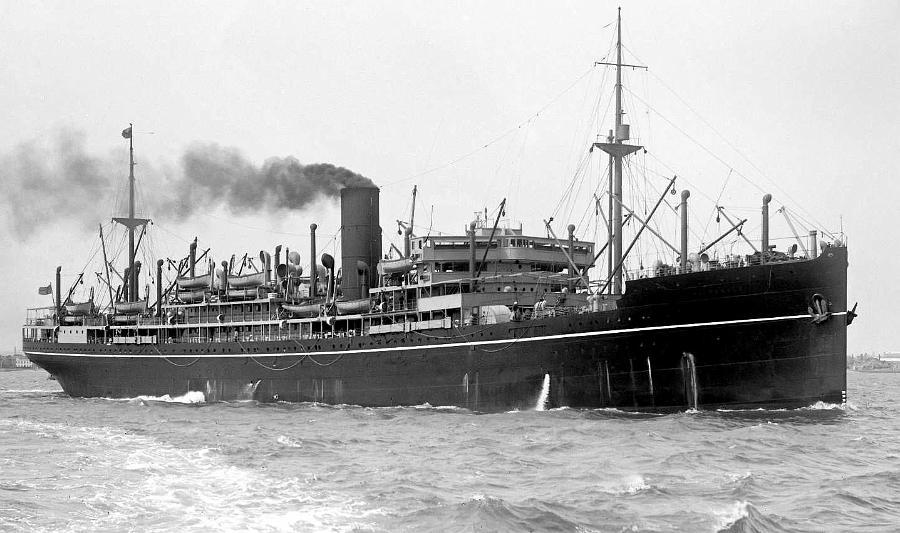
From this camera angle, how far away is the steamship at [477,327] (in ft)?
137

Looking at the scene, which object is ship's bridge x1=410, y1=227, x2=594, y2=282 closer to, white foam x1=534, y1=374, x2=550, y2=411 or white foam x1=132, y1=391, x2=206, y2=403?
white foam x1=534, y1=374, x2=550, y2=411

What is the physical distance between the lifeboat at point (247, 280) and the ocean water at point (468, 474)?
23.4m

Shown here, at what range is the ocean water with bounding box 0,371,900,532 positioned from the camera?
22.6 metres

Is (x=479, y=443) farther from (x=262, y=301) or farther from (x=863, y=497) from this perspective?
(x=262, y=301)

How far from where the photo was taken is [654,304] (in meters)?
42.7

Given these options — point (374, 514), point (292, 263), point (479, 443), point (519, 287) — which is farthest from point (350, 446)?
point (292, 263)

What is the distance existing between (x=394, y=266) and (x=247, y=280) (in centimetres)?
1470

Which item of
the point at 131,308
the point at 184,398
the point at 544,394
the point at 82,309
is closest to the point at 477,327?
the point at 544,394

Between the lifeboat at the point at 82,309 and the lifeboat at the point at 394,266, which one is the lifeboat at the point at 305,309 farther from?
the lifeboat at the point at 82,309

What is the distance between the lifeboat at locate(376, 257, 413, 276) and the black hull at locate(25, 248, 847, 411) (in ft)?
16.4

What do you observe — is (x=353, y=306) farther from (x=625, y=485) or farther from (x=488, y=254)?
(x=625, y=485)

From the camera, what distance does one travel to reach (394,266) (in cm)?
5794

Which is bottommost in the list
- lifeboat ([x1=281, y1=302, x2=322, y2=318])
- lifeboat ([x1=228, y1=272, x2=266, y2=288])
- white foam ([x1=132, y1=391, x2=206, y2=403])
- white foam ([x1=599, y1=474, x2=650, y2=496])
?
white foam ([x1=132, y1=391, x2=206, y2=403])

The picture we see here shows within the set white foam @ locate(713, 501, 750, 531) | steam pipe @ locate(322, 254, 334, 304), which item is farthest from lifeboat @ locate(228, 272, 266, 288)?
white foam @ locate(713, 501, 750, 531)
